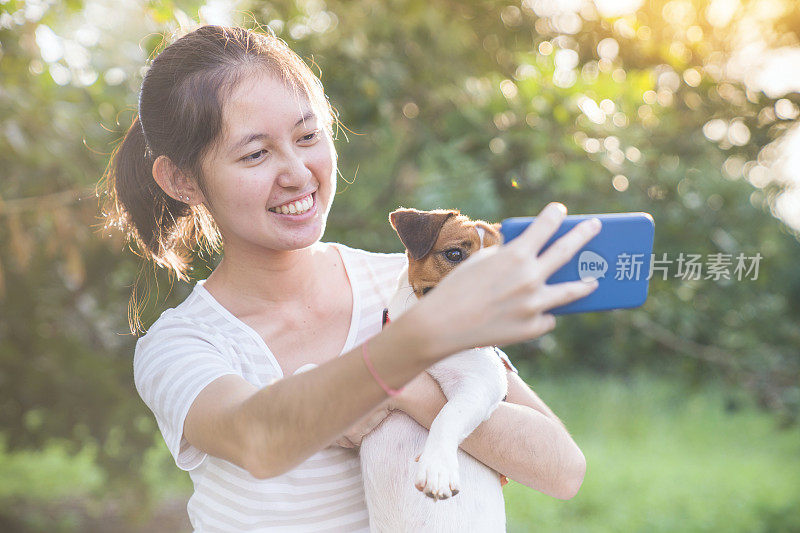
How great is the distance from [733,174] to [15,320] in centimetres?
433

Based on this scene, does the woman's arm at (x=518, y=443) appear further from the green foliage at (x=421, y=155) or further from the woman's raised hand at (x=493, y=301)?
the green foliage at (x=421, y=155)

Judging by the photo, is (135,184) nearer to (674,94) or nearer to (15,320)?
(15,320)

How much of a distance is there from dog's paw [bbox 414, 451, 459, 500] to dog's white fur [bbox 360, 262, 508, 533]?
10 cm

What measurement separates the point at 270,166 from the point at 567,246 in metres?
0.76

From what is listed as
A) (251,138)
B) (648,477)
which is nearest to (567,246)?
(251,138)

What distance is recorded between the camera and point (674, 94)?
4336 mm

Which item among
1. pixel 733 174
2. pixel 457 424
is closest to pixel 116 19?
pixel 457 424

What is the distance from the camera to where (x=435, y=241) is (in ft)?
5.73

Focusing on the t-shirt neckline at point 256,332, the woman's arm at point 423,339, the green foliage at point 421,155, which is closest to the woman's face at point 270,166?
the t-shirt neckline at point 256,332

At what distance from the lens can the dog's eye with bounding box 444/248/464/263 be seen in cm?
172

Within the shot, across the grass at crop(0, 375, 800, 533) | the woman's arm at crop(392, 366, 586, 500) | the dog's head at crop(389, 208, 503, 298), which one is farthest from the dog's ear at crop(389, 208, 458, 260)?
the grass at crop(0, 375, 800, 533)

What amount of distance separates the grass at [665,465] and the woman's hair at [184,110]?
4075 millimetres

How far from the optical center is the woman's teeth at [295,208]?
1.63 meters

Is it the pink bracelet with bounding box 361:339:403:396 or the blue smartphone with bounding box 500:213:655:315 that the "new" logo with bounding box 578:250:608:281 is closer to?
the blue smartphone with bounding box 500:213:655:315
